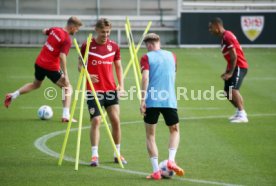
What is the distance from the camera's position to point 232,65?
1620 centimetres

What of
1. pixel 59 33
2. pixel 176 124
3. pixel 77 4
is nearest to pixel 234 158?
pixel 176 124

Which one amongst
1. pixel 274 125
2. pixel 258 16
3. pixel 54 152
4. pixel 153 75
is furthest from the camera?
pixel 258 16

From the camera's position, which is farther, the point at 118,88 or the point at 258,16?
the point at 258,16

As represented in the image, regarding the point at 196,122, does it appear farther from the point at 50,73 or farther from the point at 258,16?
the point at 258,16

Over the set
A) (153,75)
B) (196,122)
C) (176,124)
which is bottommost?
(196,122)

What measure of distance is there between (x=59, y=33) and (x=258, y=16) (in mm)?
16051

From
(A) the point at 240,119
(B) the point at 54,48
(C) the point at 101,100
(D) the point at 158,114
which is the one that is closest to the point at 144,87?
(D) the point at 158,114

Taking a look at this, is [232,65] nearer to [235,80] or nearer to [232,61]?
[232,61]

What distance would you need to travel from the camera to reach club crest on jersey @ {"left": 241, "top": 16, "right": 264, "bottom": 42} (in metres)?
30.8

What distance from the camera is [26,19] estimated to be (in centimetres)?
3184

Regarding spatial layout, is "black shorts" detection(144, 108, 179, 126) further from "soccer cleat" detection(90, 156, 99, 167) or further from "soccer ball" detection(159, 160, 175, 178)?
"soccer cleat" detection(90, 156, 99, 167)

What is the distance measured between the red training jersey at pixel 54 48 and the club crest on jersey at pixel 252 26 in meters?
15.5

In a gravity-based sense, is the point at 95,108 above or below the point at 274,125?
above

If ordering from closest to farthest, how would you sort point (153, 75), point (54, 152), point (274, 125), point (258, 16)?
point (153, 75)
point (54, 152)
point (274, 125)
point (258, 16)
